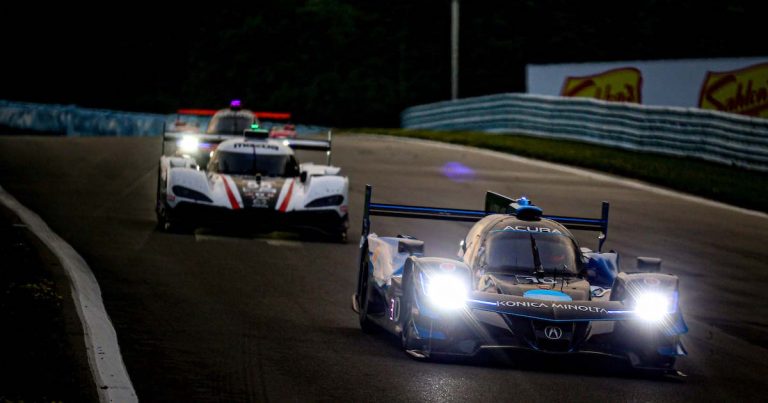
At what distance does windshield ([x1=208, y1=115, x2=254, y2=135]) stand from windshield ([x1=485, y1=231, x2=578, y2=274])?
1515cm

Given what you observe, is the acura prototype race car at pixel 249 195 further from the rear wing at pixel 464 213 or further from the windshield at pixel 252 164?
the rear wing at pixel 464 213

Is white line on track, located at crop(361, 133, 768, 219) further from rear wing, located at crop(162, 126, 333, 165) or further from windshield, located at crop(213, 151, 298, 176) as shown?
windshield, located at crop(213, 151, 298, 176)

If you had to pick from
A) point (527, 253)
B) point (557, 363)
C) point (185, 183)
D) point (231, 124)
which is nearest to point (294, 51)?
point (231, 124)

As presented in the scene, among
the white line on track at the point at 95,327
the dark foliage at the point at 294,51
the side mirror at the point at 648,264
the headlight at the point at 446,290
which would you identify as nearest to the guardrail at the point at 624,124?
the dark foliage at the point at 294,51

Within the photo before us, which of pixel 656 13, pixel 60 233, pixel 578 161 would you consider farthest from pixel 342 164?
pixel 656 13

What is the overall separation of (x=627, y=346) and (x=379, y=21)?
57.6m

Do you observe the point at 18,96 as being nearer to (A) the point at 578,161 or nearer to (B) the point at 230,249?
(A) the point at 578,161

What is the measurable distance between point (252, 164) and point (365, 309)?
744 centimetres

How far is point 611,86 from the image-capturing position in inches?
1442

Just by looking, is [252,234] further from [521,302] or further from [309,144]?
[521,302]

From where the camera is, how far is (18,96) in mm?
61250

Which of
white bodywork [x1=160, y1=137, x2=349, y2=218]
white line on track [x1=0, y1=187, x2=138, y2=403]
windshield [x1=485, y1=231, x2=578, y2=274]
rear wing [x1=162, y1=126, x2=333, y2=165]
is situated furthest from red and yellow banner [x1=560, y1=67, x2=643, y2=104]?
windshield [x1=485, y1=231, x2=578, y2=274]

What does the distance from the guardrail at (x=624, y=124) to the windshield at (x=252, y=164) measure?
38.7 feet

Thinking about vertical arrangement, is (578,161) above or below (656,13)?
below
